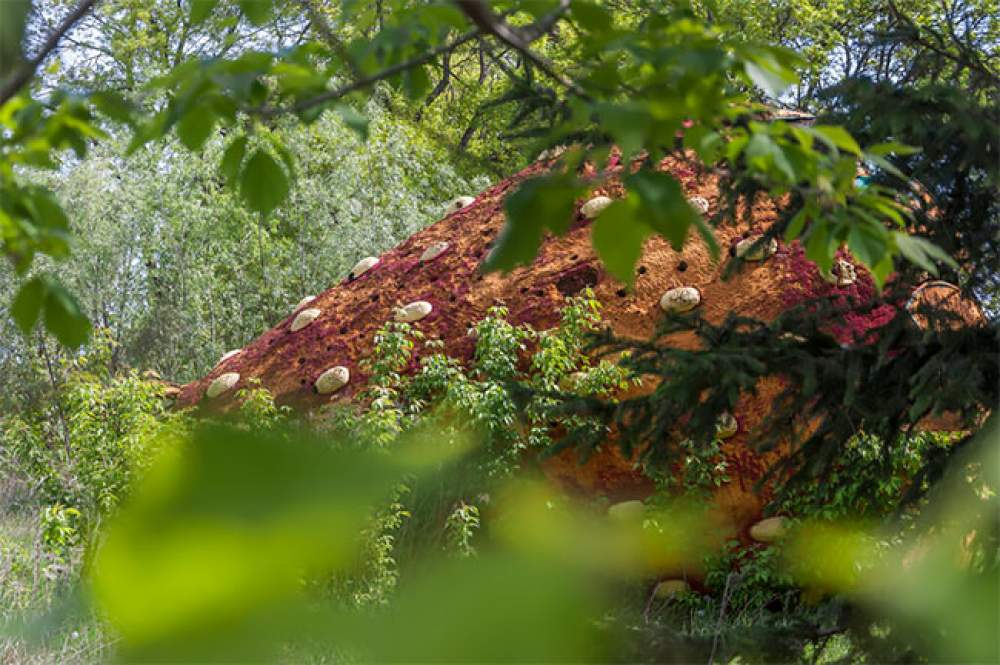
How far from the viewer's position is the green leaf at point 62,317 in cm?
135

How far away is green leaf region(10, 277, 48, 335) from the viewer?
133 centimetres

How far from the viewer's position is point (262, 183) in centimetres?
117

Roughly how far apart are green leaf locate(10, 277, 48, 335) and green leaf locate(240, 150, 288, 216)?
1.22 ft

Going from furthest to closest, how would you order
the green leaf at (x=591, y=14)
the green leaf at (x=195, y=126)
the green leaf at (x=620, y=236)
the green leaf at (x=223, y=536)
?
the green leaf at (x=195, y=126)
the green leaf at (x=591, y=14)
the green leaf at (x=620, y=236)
the green leaf at (x=223, y=536)

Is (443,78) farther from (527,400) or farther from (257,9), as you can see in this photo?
(257,9)

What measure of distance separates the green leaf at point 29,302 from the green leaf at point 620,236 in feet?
2.79

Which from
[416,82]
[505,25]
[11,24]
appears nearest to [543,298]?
[416,82]

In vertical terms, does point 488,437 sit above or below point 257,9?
below

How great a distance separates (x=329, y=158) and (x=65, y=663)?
7.82 m

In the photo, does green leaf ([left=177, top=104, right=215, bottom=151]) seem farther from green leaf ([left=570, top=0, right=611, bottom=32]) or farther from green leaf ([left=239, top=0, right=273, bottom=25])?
green leaf ([left=570, top=0, right=611, bottom=32])

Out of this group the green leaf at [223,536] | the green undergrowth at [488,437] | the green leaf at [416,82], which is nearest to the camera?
the green leaf at [223,536]

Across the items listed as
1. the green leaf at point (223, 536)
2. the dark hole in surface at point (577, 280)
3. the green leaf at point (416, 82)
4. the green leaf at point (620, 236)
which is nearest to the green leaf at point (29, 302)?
the green leaf at point (416, 82)

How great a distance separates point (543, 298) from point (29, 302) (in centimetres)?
402

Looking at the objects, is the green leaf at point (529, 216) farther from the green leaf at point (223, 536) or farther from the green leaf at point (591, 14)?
the green leaf at point (223, 536)
